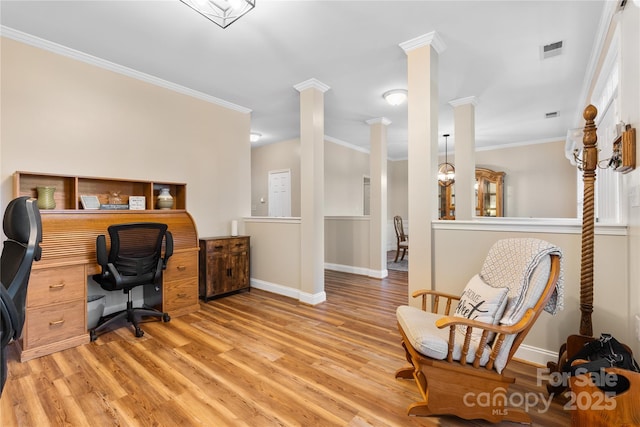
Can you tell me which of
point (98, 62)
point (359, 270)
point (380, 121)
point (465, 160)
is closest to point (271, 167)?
point (380, 121)

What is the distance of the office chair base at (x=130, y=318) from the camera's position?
266 centimetres

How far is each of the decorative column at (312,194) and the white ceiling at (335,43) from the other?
0.22 meters

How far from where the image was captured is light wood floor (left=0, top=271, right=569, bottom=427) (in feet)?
5.43

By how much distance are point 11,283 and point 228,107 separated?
371cm

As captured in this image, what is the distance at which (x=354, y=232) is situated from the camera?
5.56 m

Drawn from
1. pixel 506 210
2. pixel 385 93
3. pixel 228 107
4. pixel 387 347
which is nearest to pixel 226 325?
pixel 387 347

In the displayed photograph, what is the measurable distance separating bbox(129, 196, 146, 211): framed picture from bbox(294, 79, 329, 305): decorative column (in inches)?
74.0

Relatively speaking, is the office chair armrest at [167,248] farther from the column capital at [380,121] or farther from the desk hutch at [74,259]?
the column capital at [380,121]

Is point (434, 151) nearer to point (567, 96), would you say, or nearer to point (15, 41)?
point (567, 96)

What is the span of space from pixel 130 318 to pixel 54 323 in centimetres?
55

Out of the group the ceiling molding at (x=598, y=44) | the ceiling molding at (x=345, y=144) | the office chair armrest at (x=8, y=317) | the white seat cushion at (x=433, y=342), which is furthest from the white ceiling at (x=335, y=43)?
the white seat cushion at (x=433, y=342)

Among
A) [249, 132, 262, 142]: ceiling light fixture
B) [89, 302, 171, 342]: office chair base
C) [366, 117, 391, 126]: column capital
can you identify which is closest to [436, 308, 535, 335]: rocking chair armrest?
[89, 302, 171, 342]: office chair base

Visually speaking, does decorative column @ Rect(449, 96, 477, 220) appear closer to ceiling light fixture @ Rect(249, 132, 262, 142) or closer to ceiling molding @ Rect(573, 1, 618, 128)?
ceiling molding @ Rect(573, 1, 618, 128)

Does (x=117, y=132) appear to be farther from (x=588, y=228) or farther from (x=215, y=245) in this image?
(x=588, y=228)
